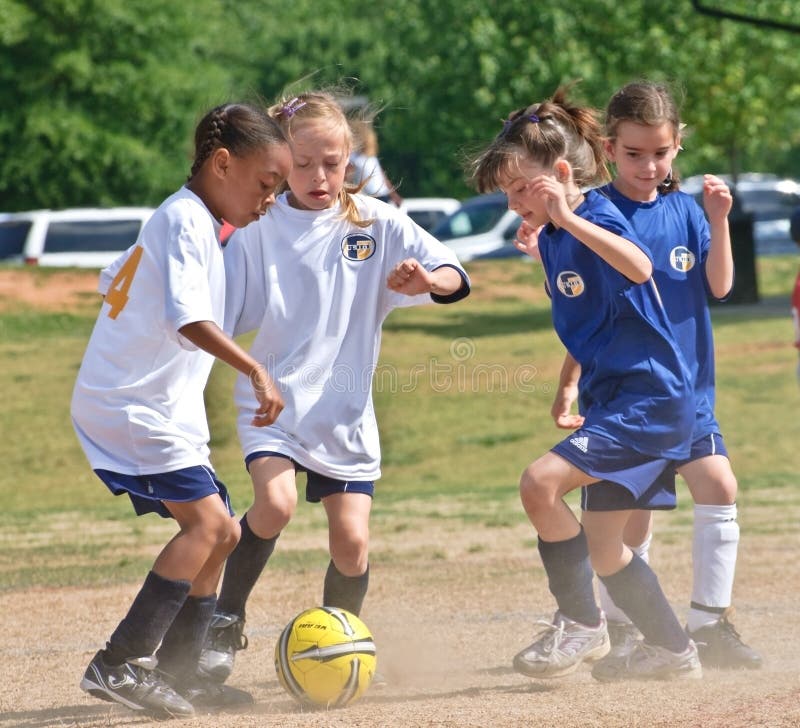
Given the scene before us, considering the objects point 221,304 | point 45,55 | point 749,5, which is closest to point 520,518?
point 221,304

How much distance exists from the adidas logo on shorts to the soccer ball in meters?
0.94

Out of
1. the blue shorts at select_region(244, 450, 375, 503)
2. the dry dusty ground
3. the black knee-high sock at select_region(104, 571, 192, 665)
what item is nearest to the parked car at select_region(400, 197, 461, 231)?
the dry dusty ground

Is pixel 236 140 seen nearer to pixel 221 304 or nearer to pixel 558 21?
pixel 221 304

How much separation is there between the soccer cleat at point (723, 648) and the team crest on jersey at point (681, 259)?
1246mm

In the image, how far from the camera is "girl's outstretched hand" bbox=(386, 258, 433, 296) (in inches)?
181

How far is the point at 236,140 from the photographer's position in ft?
14.0

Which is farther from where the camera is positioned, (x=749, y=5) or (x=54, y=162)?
(x=54, y=162)

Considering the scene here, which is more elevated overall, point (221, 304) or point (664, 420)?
point (221, 304)

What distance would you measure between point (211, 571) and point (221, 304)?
860 millimetres

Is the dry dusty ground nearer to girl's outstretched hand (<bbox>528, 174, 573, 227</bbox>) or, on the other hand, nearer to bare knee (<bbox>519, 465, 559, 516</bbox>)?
bare knee (<bbox>519, 465, 559, 516</bbox>)

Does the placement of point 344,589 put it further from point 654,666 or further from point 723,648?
point 723,648

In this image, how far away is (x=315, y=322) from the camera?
15.4ft

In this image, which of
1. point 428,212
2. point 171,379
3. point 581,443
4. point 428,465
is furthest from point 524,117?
point 428,212

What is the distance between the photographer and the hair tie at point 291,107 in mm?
4809
